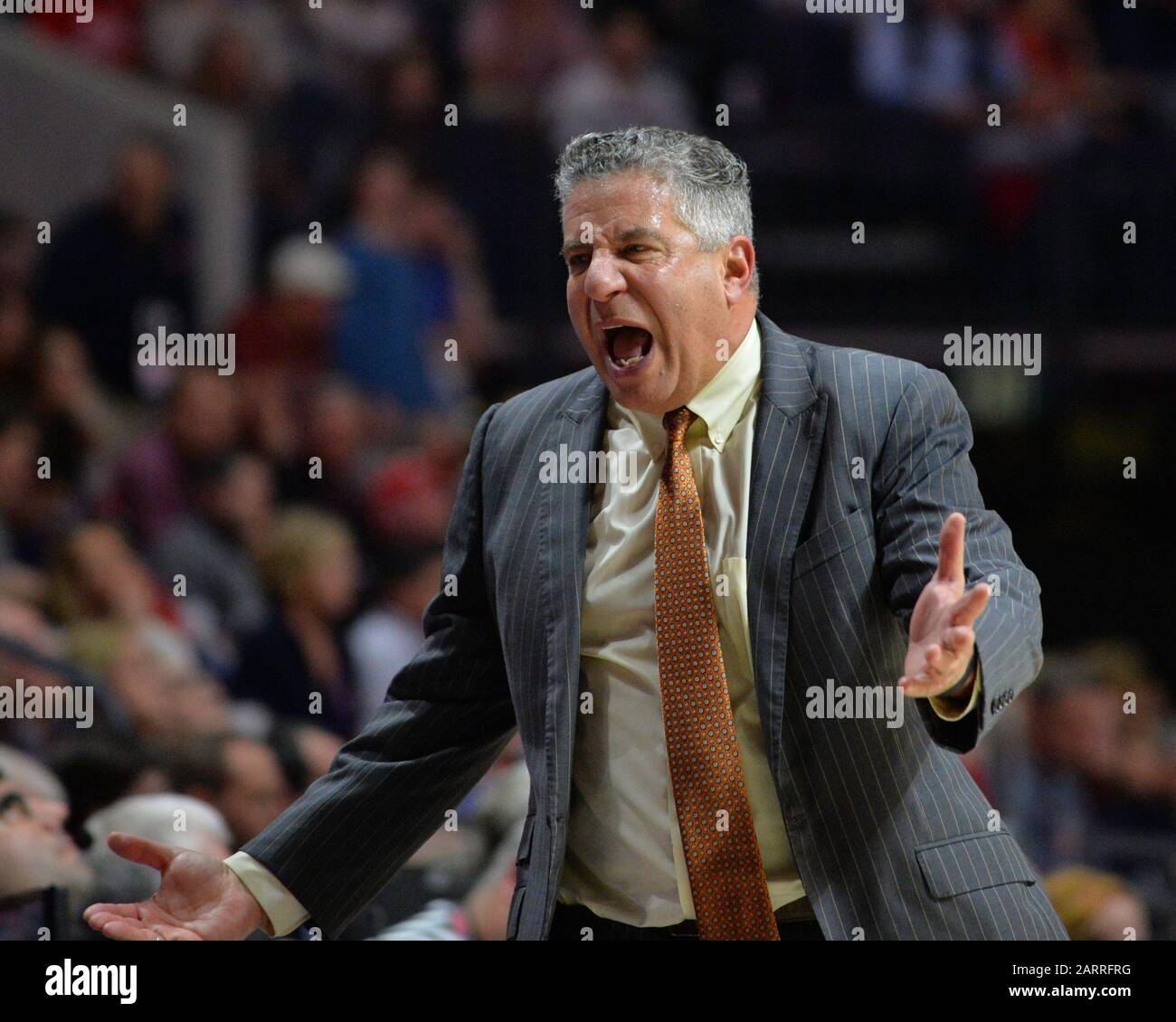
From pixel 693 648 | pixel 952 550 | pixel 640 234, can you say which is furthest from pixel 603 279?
pixel 952 550

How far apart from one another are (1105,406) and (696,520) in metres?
3.86

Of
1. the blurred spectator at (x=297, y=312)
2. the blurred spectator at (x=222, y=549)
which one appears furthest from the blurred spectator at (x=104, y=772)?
the blurred spectator at (x=297, y=312)

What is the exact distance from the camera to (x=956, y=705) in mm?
1602

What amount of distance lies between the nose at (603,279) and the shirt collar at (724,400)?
13cm

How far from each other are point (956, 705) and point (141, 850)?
33.4 inches

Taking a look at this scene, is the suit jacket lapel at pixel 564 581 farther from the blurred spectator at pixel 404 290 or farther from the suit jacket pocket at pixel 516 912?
the blurred spectator at pixel 404 290

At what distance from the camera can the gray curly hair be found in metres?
1.86

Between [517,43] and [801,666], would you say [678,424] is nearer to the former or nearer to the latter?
[801,666]

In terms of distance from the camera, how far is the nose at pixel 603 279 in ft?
6.06

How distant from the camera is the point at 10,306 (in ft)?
16.3

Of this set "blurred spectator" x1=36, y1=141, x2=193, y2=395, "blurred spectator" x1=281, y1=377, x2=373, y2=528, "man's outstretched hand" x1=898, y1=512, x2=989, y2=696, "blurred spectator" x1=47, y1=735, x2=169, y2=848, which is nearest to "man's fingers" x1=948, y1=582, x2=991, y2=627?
"man's outstretched hand" x1=898, y1=512, x2=989, y2=696

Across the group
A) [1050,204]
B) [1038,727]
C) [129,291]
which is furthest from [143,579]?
[1050,204]
